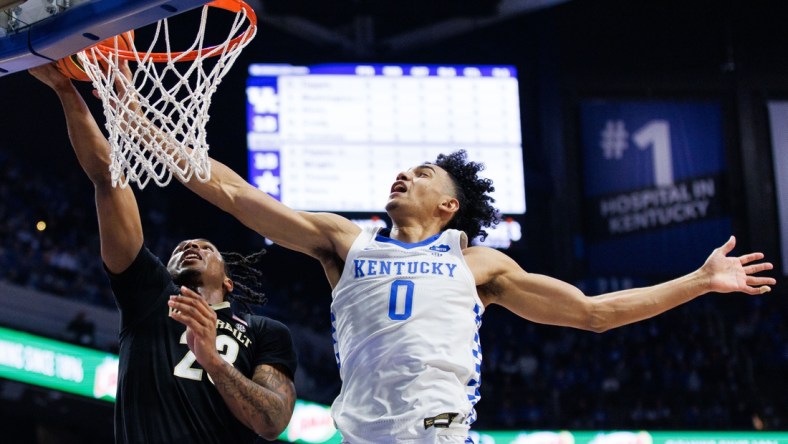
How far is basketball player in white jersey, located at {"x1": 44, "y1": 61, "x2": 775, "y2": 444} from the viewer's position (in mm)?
3297

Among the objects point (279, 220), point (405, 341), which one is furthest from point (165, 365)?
point (405, 341)

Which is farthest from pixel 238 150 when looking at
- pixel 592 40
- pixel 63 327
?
pixel 592 40

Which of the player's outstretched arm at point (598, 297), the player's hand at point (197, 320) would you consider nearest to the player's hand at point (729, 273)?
the player's outstretched arm at point (598, 297)

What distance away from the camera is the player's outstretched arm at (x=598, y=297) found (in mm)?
3650

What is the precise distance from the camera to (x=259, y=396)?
11.6 ft

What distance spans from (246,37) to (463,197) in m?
1.08

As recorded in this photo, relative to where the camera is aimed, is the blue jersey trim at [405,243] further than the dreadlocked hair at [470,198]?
No

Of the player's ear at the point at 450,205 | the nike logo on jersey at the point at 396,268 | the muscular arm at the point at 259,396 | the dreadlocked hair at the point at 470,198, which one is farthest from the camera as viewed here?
the dreadlocked hair at the point at 470,198

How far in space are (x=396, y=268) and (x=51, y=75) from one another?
1.37 m

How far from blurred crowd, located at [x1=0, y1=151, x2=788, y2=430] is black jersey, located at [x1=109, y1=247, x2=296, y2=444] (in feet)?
21.9

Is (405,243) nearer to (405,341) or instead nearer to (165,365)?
(405,341)

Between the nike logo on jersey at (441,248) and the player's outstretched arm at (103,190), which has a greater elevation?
the player's outstretched arm at (103,190)

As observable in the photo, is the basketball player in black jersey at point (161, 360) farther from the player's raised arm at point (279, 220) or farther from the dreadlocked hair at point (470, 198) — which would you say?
the dreadlocked hair at point (470, 198)

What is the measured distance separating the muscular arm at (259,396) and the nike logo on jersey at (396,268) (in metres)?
0.52
